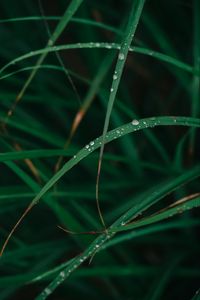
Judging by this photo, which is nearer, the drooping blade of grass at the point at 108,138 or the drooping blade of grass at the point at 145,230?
the drooping blade of grass at the point at 108,138

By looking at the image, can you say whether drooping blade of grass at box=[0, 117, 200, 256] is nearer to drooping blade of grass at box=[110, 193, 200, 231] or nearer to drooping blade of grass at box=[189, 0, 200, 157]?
drooping blade of grass at box=[110, 193, 200, 231]

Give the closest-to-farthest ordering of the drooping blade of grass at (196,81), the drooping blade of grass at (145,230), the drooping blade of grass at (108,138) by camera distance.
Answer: the drooping blade of grass at (108,138) < the drooping blade of grass at (145,230) < the drooping blade of grass at (196,81)

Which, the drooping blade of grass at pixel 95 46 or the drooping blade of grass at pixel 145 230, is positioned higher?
the drooping blade of grass at pixel 95 46

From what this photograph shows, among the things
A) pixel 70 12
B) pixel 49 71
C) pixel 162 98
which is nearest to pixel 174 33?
pixel 162 98

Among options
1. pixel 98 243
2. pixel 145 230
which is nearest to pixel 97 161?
pixel 145 230

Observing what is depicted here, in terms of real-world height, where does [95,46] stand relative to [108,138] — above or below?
above

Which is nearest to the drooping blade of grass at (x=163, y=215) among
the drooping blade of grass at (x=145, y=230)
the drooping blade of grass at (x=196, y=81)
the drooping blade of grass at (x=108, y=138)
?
the drooping blade of grass at (x=108, y=138)

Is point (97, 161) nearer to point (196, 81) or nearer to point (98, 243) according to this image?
point (196, 81)

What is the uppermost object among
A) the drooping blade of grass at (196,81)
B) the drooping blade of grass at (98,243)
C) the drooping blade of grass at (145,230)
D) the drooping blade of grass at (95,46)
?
the drooping blade of grass at (196,81)

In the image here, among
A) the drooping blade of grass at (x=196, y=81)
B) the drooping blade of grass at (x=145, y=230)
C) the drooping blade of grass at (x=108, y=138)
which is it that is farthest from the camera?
the drooping blade of grass at (x=196, y=81)

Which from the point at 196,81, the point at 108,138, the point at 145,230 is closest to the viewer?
the point at 108,138

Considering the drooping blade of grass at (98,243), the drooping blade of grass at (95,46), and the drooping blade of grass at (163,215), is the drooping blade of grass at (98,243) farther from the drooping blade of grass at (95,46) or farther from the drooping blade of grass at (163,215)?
the drooping blade of grass at (95,46)

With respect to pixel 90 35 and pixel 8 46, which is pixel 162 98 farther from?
pixel 8 46
